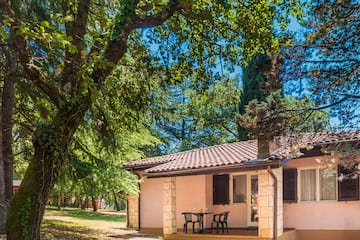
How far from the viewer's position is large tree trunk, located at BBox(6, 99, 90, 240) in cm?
673

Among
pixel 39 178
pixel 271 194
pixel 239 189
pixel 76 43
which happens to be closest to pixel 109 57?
pixel 76 43

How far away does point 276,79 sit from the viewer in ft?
23.9

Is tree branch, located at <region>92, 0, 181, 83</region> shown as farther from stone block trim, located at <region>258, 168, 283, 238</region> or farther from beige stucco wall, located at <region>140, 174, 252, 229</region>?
beige stucco wall, located at <region>140, 174, 252, 229</region>

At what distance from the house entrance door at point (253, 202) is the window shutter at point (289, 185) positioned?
1.54 m

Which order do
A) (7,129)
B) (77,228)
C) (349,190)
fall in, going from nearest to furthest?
(7,129), (349,190), (77,228)

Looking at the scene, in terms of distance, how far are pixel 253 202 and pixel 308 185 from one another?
8.12 ft

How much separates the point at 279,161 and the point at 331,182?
9.39ft

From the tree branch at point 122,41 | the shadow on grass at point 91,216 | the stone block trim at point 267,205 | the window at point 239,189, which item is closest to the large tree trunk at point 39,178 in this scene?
the tree branch at point 122,41

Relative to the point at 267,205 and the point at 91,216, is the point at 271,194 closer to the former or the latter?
the point at 267,205

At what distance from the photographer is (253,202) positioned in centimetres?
1691

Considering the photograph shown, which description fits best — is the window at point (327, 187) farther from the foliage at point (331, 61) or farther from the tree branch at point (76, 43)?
the tree branch at point (76, 43)

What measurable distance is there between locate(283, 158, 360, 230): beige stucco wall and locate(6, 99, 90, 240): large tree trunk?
10465 millimetres

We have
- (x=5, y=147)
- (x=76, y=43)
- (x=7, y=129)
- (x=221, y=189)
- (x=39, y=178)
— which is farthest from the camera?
(x=221, y=189)

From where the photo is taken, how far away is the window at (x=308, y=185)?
15273 mm
